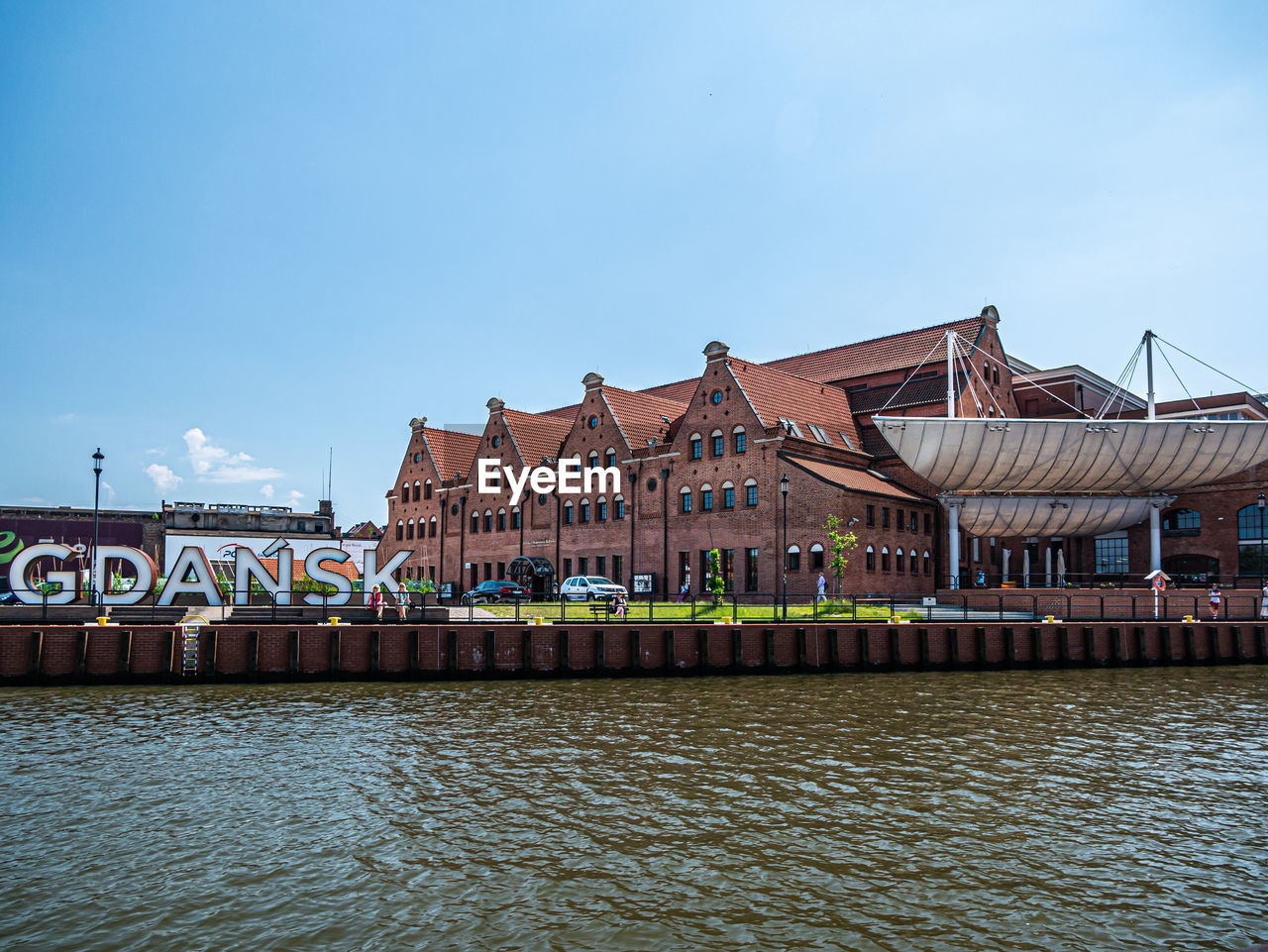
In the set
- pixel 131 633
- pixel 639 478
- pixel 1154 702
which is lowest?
pixel 1154 702

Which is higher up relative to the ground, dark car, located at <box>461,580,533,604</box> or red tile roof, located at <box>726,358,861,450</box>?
red tile roof, located at <box>726,358,861,450</box>

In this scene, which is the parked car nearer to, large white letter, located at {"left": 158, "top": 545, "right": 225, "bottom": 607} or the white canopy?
the white canopy

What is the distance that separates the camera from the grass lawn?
37938 millimetres

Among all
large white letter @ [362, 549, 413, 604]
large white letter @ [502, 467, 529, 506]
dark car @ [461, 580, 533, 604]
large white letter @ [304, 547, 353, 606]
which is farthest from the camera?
large white letter @ [502, 467, 529, 506]

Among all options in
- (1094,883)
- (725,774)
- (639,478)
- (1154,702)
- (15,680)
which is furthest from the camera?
(639,478)

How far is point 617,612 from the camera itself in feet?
126

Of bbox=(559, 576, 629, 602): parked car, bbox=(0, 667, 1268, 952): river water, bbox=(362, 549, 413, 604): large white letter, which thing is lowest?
bbox=(0, 667, 1268, 952): river water

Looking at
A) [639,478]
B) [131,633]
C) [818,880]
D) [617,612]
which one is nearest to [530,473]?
[639,478]

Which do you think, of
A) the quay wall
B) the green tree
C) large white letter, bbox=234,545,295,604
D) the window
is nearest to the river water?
the quay wall

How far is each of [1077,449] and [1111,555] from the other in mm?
13052

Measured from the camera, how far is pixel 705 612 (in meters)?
41.2

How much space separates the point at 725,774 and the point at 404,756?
22.7 ft

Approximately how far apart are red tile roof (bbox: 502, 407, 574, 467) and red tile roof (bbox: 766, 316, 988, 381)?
67.9ft

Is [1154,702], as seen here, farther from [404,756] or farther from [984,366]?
[984,366]
